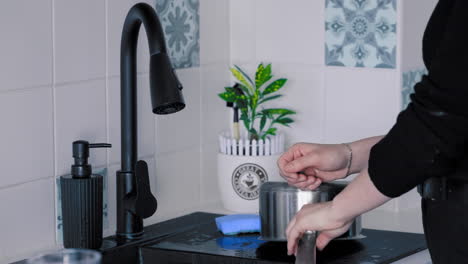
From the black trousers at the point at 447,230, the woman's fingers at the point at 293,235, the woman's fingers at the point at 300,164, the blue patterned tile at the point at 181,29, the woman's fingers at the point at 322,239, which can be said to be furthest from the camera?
the blue patterned tile at the point at 181,29

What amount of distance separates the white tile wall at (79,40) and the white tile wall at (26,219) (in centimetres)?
21

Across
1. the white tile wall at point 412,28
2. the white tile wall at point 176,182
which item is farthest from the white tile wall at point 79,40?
the white tile wall at point 412,28

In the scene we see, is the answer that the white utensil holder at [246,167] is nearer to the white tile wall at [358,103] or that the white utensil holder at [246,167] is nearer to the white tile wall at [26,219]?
the white tile wall at [358,103]

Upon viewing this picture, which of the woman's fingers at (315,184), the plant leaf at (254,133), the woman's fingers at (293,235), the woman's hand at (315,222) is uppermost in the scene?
the plant leaf at (254,133)

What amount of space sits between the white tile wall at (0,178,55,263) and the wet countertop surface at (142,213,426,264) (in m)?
0.18

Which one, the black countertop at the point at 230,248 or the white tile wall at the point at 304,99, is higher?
the white tile wall at the point at 304,99

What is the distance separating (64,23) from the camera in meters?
1.63

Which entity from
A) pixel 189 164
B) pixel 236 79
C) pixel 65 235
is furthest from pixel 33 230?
pixel 236 79

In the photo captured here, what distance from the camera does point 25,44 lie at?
1554mm

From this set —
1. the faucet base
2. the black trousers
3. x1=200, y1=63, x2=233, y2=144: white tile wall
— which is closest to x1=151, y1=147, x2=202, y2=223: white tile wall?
x1=200, y1=63, x2=233, y2=144: white tile wall

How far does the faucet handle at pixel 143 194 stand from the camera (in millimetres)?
1646

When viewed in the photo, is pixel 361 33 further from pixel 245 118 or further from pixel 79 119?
pixel 79 119

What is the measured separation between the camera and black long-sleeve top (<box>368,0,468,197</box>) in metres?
1.08

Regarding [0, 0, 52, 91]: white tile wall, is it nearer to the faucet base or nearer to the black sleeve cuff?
the faucet base
